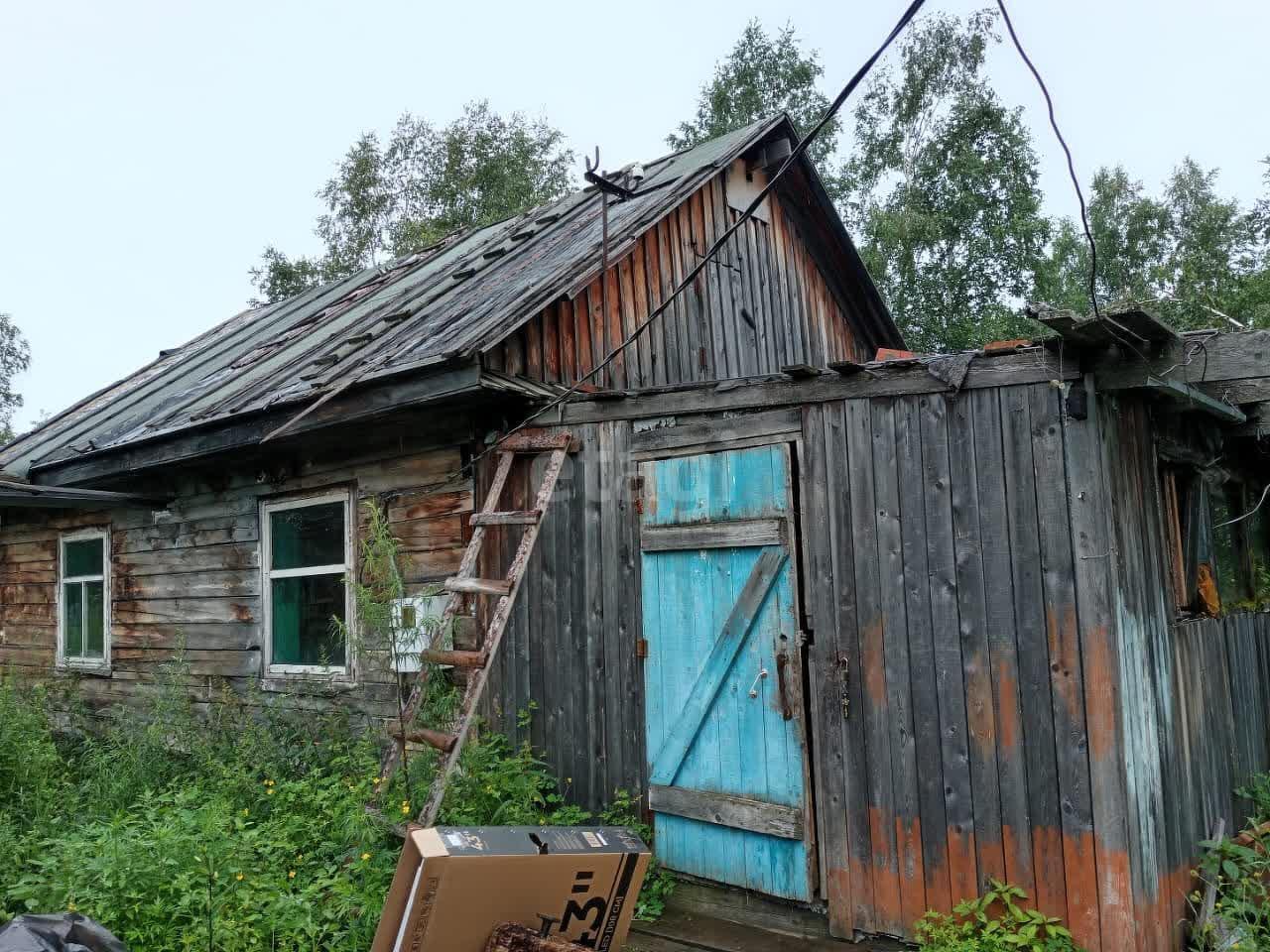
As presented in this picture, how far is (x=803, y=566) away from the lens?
4762 mm

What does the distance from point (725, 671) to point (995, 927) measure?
169cm

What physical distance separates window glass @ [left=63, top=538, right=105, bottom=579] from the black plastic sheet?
6.82 m

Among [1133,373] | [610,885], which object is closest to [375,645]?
[610,885]

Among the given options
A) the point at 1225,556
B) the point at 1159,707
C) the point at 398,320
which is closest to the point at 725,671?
the point at 1159,707

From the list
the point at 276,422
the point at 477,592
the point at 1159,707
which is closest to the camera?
the point at 1159,707

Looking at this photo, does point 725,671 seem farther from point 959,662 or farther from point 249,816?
point 249,816

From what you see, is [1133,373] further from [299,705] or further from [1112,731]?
[299,705]

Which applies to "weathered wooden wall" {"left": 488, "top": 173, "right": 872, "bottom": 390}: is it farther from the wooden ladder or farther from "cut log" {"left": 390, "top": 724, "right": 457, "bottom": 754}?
"cut log" {"left": 390, "top": 724, "right": 457, "bottom": 754}

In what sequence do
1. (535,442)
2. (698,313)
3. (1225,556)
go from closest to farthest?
(535,442) < (1225,556) < (698,313)

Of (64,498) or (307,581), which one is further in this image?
(64,498)

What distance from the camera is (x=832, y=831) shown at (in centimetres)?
451

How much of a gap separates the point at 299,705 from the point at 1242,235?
25.0 metres

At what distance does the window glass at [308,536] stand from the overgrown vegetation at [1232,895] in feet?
18.9

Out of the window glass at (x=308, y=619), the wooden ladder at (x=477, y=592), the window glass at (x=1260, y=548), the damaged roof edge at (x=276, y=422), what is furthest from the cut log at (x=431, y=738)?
the window glass at (x=1260, y=548)
